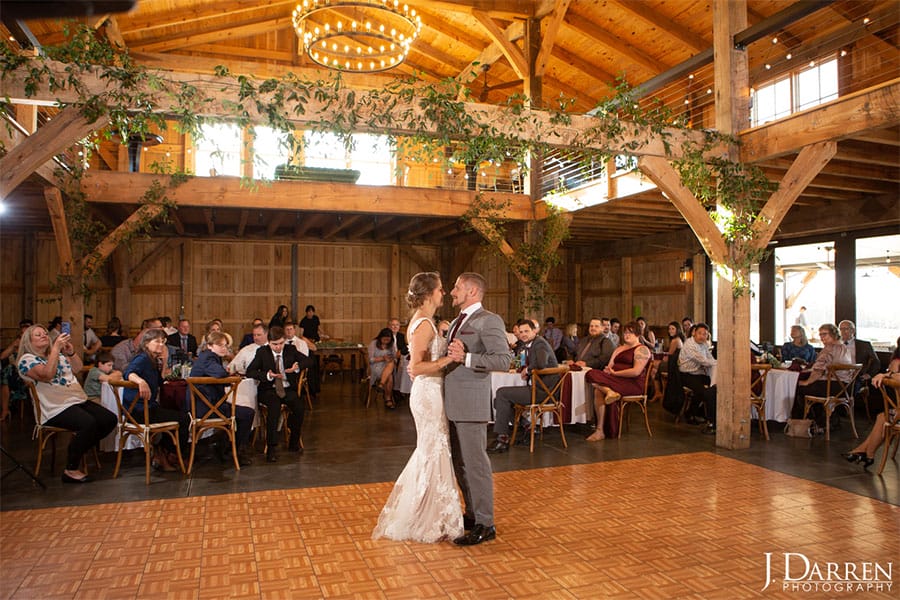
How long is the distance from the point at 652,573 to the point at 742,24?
577cm

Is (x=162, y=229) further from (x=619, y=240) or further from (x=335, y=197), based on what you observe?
(x=619, y=240)

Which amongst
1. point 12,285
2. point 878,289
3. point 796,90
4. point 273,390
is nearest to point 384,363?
point 273,390

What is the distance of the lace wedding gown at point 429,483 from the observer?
12.3 feet

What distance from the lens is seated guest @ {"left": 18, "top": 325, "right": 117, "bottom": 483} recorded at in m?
5.03

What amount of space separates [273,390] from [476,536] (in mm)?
3123

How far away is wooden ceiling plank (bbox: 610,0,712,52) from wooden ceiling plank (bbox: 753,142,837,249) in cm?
555

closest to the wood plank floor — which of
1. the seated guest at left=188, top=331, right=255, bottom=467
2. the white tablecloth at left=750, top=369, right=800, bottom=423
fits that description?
the seated guest at left=188, top=331, right=255, bottom=467

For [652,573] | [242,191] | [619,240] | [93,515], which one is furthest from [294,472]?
[619,240]

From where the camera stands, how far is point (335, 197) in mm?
10000

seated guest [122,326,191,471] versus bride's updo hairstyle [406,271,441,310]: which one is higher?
bride's updo hairstyle [406,271,441,310]

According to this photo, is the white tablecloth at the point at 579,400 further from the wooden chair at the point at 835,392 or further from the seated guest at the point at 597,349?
the wooden chair at the point at 835,392

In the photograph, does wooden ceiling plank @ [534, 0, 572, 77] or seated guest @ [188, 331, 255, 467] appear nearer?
seated guest @ [188, 331, 255, 467]

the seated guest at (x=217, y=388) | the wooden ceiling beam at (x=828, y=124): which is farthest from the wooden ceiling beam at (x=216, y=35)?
the wooden ceiling beam at (x=828, y=124)

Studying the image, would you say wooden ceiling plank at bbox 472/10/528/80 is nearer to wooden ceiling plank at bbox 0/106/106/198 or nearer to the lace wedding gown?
wooden ceiling plank at bbox 0/106/106/198
